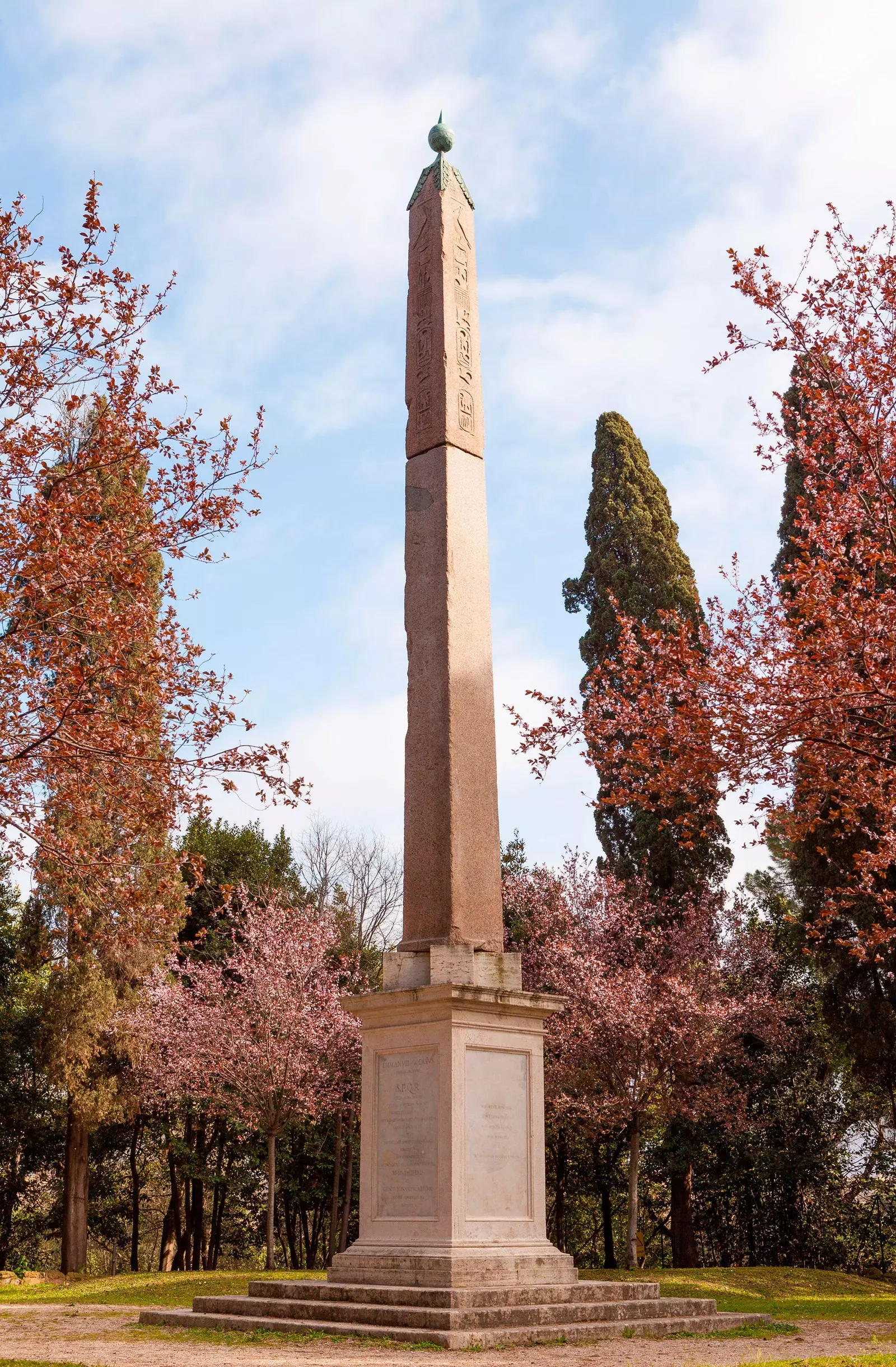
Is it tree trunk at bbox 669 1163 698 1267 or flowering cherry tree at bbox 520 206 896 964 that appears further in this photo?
tree trunk at bbox 669 1163 698 1267

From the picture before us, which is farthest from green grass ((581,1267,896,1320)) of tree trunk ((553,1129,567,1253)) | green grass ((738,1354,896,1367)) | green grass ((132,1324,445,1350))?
tree trunk ((553,1129,567,1253))

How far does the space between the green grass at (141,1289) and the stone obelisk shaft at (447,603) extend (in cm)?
612

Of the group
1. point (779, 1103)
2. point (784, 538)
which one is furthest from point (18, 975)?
point (784, 538)

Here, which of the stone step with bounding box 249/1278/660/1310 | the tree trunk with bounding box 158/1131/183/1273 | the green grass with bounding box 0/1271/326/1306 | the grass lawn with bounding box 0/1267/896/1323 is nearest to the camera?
the stone step with bounding box 249/1278/660/1310

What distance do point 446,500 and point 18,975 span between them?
21.0 m

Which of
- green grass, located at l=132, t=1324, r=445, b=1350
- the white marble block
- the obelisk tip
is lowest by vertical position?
green grass, located at l=132, t=1324, r=445, b=1350

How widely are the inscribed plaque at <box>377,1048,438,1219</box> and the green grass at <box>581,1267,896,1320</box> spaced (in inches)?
161

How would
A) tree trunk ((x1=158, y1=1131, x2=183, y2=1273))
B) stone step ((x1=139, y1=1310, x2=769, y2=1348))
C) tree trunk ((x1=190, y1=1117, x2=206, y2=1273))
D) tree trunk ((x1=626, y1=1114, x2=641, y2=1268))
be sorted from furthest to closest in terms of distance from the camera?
tree trunk ((x1=190, y1=1117, x2=206, y2=1273)), tree trunk ((x1=158, y1=1131, x2=183, y2=1273)), tree trunk ((x1=626, y1=1114, x2=641, y2=1268)), stone step ((x1=139, y1=1310, x2=769, y2=1348))

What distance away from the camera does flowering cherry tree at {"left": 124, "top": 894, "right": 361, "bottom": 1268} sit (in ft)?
65.2

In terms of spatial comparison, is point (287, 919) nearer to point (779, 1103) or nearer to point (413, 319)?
point (779, 1103)

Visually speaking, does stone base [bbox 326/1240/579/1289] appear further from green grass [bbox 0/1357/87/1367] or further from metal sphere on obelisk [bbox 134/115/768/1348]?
green grass [bbox 0/1357/87/1367]

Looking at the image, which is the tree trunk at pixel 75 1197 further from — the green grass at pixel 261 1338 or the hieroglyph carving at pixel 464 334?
the hieroglyph carving at pixel 464 334

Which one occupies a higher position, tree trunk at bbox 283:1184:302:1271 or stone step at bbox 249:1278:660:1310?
stone step at bbox 249:1278:660:1310

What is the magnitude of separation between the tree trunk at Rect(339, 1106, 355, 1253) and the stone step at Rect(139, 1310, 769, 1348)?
13.8m
